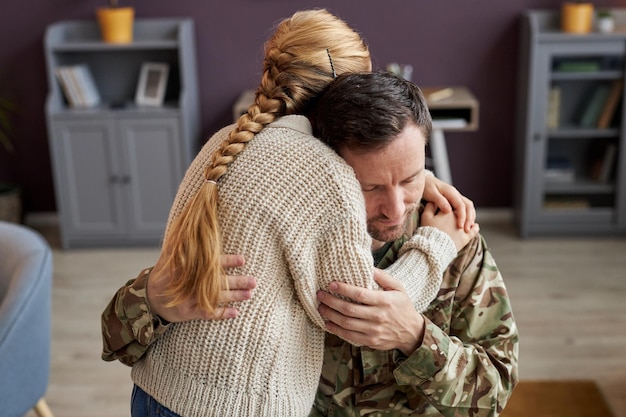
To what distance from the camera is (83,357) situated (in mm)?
3291

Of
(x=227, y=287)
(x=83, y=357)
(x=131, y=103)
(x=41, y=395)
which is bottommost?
(x=83, y=357)

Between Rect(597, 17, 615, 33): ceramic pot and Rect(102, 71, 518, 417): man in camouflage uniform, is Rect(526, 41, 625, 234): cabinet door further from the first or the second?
Rect(102, 71, 518, 417): man in camouflage uniform

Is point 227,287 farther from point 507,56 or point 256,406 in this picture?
point 507,56

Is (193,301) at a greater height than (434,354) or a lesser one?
greater

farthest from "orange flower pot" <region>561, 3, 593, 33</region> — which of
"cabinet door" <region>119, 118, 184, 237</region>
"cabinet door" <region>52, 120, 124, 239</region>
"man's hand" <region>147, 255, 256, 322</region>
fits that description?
"man's hand" <region>147, 255, 256, 322</region>

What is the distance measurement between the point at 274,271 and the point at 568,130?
3.45 m

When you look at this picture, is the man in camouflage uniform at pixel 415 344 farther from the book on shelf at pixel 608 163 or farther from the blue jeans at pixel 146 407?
the book on shelf at pixel 608 163

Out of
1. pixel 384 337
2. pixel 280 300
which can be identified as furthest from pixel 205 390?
pixel 384 337

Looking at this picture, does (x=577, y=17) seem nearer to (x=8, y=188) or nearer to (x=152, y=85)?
(x=152, y=85)

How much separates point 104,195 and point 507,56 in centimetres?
233

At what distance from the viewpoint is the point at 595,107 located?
440 cm

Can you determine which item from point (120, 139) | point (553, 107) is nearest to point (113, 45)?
point (120, 139)

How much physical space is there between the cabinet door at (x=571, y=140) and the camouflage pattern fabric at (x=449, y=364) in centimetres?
296

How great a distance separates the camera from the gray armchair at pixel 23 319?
2029 mm
